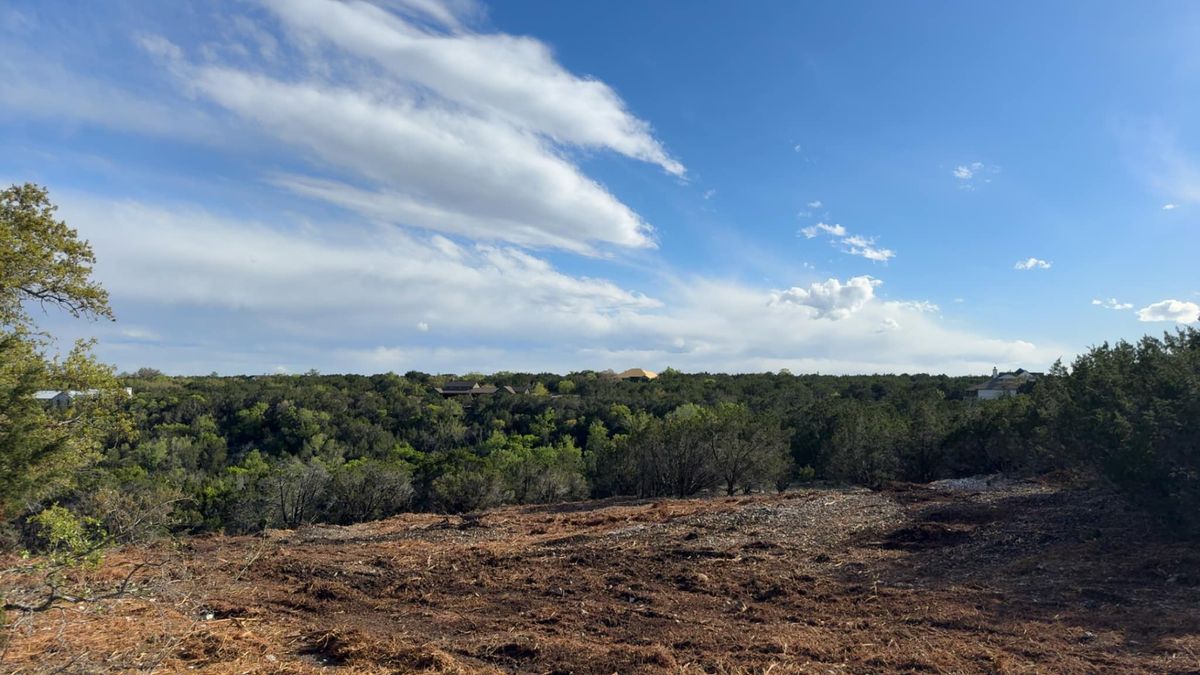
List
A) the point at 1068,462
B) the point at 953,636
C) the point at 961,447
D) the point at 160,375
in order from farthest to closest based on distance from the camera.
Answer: the point at 160,375, the point at 961,447, the point at 1068,462, the point at 953,636

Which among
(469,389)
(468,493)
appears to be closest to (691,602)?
(468,493)

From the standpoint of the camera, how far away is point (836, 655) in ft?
17.6

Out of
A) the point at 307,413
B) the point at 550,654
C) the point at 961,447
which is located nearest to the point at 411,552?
the point at 550,654

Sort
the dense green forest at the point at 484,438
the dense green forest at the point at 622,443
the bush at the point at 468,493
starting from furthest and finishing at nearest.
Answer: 1. the bush at the point at 468,493
2. the dense green forest at the point at 622,443
3. the dense green forest at the point at 484,438

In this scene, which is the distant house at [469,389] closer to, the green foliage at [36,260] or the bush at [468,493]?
the bush at [468,493]

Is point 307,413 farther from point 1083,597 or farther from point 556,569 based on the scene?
point 1083,597

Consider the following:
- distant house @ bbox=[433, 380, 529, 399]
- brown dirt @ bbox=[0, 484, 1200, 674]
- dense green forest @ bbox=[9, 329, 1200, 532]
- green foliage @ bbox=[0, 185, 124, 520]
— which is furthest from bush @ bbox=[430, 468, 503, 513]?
distant house @ bbox=[433, 380, 529, 399]

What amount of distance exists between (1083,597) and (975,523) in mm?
4298

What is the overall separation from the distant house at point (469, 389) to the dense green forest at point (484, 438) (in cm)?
418

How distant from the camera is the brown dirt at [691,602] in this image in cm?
509

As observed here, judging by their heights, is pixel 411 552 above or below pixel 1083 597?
below

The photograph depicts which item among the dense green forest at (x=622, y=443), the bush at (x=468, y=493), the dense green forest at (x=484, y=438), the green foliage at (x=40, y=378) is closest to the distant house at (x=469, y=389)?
the dense green forest at (x=484, y=438)

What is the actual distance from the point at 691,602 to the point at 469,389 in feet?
231

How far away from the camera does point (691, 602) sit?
284 inches
